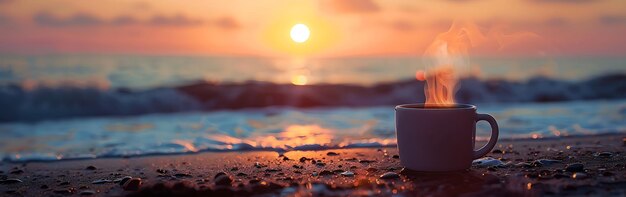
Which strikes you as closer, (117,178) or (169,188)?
(169,188)

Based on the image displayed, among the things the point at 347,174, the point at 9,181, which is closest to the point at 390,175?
the point at 347,174

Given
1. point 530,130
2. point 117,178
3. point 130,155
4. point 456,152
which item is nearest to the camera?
point 456,152

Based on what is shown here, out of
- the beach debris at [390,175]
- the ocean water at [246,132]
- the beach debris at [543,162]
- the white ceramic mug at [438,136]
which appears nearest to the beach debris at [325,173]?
the beach debris at [390,175]

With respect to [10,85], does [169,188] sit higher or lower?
lower

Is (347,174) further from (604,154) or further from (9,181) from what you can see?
(9,181)

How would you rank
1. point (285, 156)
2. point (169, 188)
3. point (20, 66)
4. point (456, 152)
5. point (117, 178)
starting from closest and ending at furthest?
point (169, 188) < point (456, 152) < point (117, 178) < point (285, 156) < point (20, 66)

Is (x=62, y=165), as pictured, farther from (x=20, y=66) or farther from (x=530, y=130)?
(x=20, y=66)

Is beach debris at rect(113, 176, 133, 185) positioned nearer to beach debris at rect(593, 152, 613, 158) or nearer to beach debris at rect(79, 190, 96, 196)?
beach debris at rect(79, 190, 96, 196)

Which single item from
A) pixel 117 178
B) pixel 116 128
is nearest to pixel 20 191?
pixel 117 178
